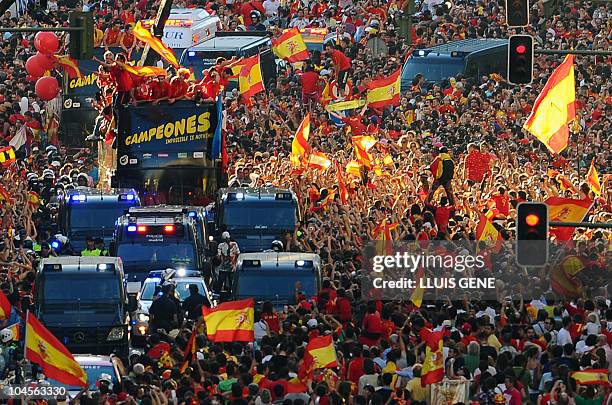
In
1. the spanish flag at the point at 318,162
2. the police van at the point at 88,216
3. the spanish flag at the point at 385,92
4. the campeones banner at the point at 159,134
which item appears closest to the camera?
the police van at the point at 88,216

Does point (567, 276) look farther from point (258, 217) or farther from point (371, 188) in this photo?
point (371, 188)

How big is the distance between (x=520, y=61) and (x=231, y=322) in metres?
4.06

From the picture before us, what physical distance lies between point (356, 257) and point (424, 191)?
5715 mm

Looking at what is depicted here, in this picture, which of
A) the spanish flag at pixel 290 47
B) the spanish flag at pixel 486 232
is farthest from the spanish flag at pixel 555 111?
the spanish flag at pixel 290 47

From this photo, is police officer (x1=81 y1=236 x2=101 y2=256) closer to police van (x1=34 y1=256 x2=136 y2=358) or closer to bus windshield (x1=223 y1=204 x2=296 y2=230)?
bus windshield (x1=223 y1=204 x2=296 y2=230)

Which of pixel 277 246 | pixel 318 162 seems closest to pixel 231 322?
pixel 277 246

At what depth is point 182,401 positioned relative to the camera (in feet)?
70.3

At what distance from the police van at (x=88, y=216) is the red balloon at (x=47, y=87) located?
35.3 feet

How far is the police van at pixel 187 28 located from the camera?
57.3 meters

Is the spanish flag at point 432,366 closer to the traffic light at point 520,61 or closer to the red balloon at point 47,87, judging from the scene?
the traffic light at point 520,61

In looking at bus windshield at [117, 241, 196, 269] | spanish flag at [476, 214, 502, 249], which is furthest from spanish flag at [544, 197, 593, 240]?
bus windshield at [117, 241, 196, 269]

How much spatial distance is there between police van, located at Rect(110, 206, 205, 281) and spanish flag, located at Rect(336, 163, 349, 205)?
12.7ft

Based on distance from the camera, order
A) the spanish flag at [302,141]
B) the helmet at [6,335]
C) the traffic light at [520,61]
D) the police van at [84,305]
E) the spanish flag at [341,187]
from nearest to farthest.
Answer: the traffic light at [520,61], the helmet at [6,335], the police van at [84,305], the spanish flag at [341,187], the spanish flag at [302,141]

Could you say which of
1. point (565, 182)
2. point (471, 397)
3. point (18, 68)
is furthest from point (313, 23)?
point (471, 397)
